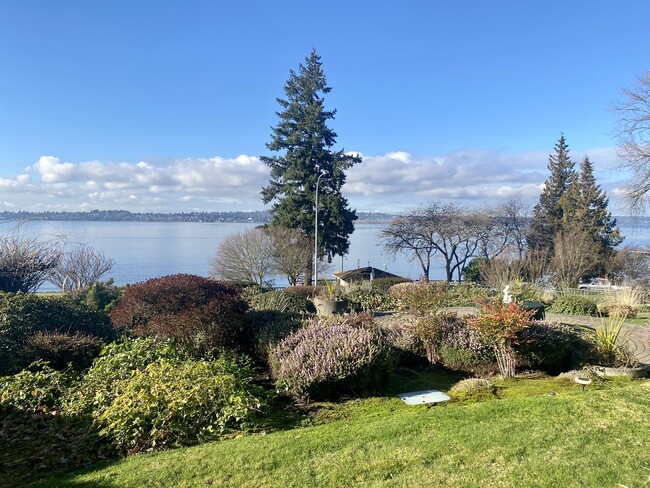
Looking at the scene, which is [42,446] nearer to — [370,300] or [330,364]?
[330,364]

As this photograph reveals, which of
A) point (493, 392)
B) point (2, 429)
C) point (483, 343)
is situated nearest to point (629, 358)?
point (483, 343)

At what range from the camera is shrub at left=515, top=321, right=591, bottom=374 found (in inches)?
266

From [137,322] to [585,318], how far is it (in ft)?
41.2

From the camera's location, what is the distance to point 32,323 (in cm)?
699

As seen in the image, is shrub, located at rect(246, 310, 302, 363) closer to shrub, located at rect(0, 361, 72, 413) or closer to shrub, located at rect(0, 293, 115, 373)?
shrub, located at rect(0, 293, 115, 373)

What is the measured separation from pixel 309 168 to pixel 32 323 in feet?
75.7

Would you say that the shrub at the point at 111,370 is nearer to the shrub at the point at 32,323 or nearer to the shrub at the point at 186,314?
the shrub at the point at 186,314

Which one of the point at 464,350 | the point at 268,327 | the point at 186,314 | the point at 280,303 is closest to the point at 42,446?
the point at 186,314

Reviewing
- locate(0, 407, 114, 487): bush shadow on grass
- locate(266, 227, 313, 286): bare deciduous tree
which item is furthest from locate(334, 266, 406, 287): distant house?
locate(0, 407, 114, 487): bush shadow on grass

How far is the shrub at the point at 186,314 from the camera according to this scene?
6789 millimetres

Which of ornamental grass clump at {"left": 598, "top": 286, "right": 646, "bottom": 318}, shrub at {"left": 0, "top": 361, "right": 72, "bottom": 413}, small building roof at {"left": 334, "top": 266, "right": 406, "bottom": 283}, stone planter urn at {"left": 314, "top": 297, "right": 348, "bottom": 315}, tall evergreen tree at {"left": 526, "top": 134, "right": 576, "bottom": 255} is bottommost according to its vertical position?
small building roof at {"left": 334, "top": 266, "right": 406, "bottom": 283}

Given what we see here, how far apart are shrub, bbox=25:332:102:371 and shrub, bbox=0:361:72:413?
→ 81cm

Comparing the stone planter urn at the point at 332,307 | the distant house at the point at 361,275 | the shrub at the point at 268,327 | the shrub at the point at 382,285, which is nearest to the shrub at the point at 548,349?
the shrub at the point at 268,327

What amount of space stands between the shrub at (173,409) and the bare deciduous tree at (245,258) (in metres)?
21.0
